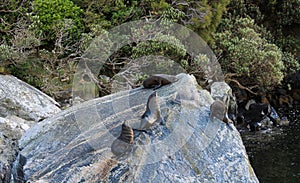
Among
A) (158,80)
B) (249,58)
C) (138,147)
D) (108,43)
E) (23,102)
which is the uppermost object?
(158,80)

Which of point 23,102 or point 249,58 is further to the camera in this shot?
point 249,58

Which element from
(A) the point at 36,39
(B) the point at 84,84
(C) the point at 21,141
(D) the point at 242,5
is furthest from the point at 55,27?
(D) the point at 242,5

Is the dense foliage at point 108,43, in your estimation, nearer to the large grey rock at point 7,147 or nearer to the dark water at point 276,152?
the dark water at point 276,152

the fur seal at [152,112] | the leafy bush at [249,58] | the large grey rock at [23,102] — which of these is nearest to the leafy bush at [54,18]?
the large grey rock at [23,102]

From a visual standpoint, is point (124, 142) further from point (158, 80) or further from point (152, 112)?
point (158, 80)

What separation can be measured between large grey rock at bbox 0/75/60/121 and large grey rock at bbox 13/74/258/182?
2062 millimetres

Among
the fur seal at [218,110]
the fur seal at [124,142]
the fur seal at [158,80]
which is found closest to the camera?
the fur seal at [124,142]

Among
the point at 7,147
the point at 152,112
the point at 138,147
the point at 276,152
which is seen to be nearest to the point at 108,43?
the point at 276,152

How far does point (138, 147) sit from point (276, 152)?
20.9ft

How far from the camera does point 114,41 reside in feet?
33.9

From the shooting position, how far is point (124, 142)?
4.25m

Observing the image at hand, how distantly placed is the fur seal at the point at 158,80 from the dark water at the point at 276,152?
11.8ft

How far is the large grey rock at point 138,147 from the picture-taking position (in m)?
4.24

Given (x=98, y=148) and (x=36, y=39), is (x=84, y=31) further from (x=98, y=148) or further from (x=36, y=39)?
(x=98, y=148)
